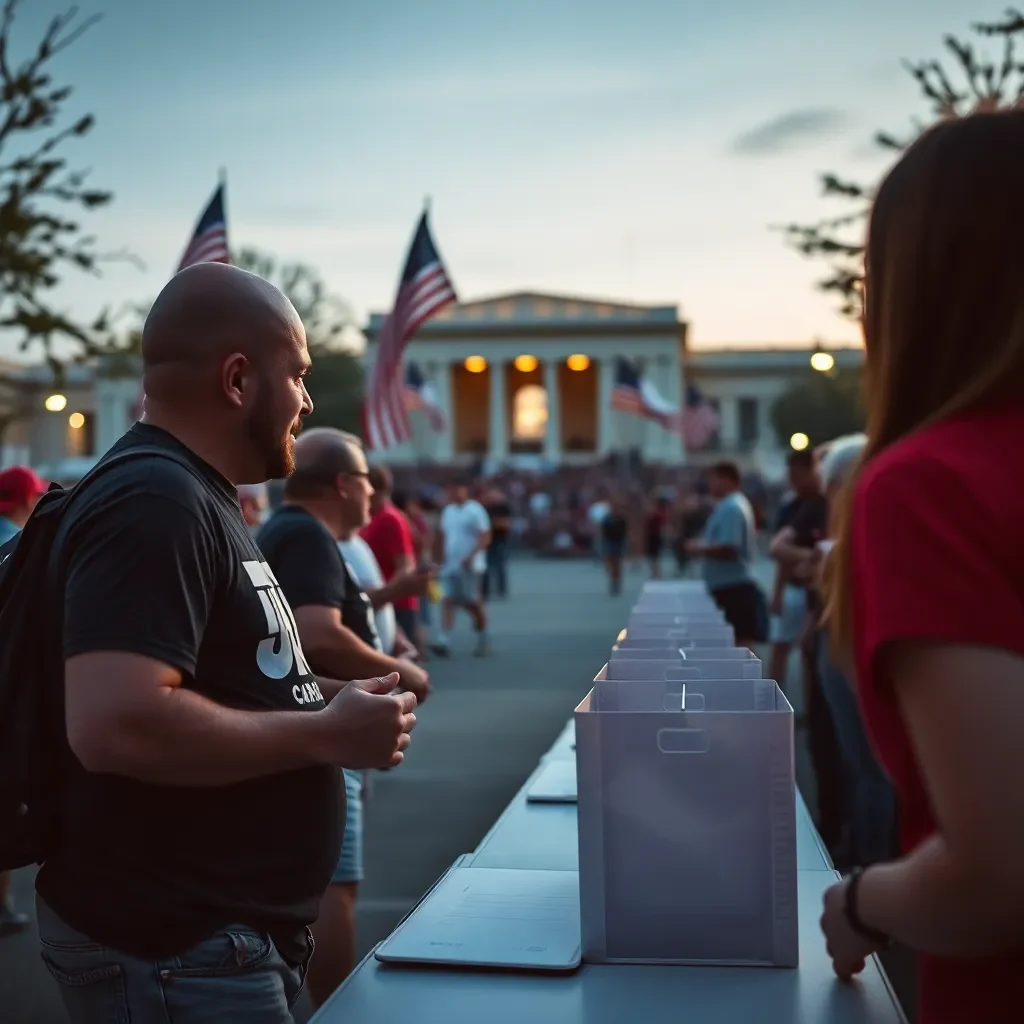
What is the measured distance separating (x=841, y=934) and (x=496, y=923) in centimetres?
92

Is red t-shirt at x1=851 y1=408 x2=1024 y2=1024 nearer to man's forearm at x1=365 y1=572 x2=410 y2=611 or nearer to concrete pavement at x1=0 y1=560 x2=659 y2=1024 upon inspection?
concrete pavement at x1=0 y1=560 x2=659 y2=1024

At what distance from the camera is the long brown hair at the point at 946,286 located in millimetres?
1346

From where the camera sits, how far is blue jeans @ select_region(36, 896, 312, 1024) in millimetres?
1938

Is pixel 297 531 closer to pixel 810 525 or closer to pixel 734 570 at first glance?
pixel 810 525

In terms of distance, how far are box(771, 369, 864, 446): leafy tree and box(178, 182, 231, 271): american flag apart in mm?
53294

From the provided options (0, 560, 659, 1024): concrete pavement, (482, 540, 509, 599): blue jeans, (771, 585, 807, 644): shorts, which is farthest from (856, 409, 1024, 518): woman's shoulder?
(482, 540, 509, 599): blue jeans

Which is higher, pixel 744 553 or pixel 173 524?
pixel 173 524

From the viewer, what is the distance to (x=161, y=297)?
2078 millimetres

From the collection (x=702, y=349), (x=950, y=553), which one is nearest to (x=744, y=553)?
(x=950, y=553)

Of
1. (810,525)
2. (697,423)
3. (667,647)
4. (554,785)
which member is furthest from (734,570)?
(697,423)

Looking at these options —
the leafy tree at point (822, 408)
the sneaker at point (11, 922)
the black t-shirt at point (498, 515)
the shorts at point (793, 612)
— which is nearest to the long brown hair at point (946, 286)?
the sneaker at point (11, 922)

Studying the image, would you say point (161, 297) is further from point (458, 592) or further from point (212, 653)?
point (458, 592)

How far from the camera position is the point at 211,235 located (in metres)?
12.4

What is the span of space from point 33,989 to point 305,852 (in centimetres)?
320
